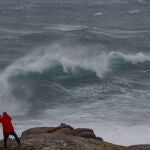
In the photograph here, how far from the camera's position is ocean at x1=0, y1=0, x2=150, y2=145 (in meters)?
40.0

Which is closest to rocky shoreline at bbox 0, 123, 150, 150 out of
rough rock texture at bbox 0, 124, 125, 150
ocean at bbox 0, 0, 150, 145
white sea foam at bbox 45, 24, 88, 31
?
rough rock texture at bbox 0, 124, 125, 150

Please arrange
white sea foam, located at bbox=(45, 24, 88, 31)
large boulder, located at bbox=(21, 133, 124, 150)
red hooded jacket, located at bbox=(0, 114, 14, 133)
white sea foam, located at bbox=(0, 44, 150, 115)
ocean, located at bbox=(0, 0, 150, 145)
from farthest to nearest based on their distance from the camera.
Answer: white sea foam, located at bbox=(45, 24, 88, 31) → white sea foam, located at bbox=(0, 44, 150, 115) → ocean, located at bbox=(0, 0, 150, 145) → large boulder, located at bbox=(21, 133, 124, 150) → red hooded jacket, located at bbox=(0, 114, 14, 133)

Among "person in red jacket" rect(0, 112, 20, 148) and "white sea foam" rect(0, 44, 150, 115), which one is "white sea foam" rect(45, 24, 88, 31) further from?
"person in red jacket" rect(0, 112, 20, 148)

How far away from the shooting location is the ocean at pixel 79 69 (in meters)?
40.0

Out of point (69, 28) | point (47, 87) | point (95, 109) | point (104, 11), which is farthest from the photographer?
point (104, 11)

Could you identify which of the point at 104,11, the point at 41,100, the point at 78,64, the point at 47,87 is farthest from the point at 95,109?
the point at 104,11

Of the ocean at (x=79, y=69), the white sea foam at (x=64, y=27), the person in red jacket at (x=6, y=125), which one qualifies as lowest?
the person in red jacket at (x=6, y=125)

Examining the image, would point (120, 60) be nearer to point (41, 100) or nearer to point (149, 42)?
point (149, 42)

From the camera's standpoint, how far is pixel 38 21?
270ft

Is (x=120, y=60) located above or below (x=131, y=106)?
above

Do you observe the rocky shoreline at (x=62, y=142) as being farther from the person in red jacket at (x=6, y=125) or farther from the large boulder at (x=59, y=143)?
the person in red jacket at (x=6, y=125)

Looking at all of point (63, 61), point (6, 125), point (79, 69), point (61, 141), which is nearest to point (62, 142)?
point (61, 141)

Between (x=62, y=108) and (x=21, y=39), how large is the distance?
27.1 metres

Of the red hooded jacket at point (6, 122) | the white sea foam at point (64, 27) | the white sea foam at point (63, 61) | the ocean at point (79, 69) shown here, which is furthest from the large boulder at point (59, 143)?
the white sea foam at point (64, 27)
